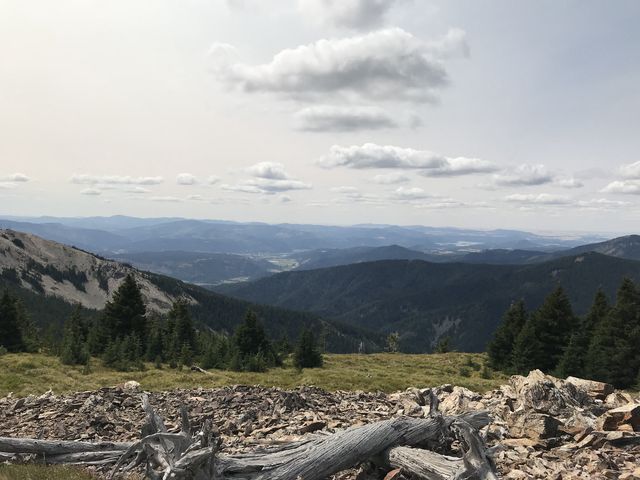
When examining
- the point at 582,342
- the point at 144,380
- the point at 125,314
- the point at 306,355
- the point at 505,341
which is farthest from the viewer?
the point at 505,341

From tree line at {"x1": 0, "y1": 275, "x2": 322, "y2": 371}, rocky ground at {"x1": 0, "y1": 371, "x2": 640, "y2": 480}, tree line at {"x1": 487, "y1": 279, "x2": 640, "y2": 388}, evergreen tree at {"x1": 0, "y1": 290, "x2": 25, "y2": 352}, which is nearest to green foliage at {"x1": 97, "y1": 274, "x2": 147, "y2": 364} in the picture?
tree line at {"x1": 0, "y1": 275, "x2": 322, "y2": 371}

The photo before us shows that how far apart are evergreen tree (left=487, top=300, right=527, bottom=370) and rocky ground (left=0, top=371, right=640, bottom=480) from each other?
32711mm

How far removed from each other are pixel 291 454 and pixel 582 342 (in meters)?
46.0

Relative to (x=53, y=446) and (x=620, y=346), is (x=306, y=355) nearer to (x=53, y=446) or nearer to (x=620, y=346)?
(x=620, y=346)

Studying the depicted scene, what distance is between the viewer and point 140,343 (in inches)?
1662

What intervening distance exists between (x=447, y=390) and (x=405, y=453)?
10.5 metres

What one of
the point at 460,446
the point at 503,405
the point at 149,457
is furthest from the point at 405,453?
the point at 503,405

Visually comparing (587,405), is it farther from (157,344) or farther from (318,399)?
(157,344)

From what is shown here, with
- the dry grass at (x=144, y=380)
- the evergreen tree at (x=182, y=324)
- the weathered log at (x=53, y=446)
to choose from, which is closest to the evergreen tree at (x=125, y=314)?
the evergreen tree at (x=182, y=324)

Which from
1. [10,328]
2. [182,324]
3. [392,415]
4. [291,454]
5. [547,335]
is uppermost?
[291,454]

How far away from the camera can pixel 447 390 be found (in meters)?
19.3

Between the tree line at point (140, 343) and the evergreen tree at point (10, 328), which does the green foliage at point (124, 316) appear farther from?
the evergreen tree at point (10, 328)

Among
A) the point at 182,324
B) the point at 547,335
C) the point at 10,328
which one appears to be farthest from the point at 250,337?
the point at 547,335

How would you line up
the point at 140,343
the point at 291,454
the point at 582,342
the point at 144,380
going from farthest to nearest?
1. the point at 582,342
2. the point at 140,343
3. the point at 144,380
4. the point at 291,454
